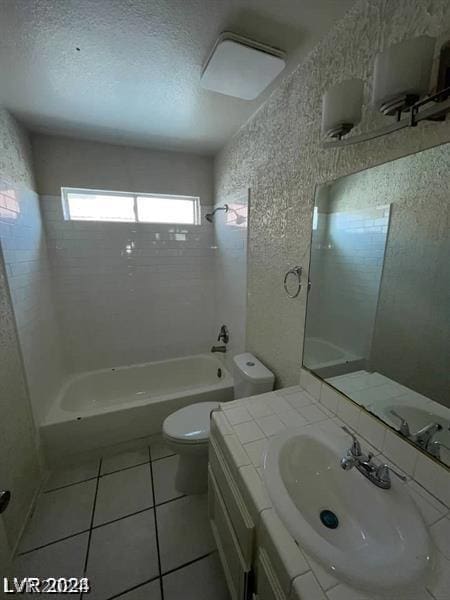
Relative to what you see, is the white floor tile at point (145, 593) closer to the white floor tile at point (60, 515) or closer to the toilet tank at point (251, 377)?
the white floor tile at point (60, 515)

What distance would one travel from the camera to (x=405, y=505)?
0.70m

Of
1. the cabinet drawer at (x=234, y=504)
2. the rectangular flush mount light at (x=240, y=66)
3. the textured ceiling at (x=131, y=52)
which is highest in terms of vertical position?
the textured ceiling at (x=131, y=52)

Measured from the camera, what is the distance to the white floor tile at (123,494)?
57.4 inches

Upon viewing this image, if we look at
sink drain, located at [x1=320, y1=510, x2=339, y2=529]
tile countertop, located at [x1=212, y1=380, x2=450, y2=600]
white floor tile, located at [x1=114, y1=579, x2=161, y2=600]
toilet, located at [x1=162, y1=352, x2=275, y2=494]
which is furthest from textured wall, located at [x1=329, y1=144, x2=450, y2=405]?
white floor tile, located at [x1=114, y1=579, x2=161, y2=600]

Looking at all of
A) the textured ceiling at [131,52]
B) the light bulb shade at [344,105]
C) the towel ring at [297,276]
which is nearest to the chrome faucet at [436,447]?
the towel ring at [297,276]

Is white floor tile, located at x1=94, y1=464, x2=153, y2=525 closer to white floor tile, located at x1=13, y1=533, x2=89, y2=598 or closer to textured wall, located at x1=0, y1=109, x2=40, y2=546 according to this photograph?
white floor tile, located at x1=13, y1=533, x2=89, y2=598

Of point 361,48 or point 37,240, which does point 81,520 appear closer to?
point 37,240

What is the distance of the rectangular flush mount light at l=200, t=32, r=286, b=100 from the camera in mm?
1096

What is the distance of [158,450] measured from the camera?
1.92 m

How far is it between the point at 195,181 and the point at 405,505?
104 inches

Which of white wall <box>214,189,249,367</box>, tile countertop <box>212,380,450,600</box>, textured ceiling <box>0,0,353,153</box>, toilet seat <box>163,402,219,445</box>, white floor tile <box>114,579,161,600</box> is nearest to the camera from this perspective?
tile countertop <box>212,380,450,600</box>

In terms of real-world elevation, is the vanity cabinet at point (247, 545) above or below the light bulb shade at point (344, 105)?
below

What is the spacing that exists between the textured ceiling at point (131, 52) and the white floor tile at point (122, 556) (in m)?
2.41

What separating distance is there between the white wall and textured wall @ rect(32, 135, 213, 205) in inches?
15.6
